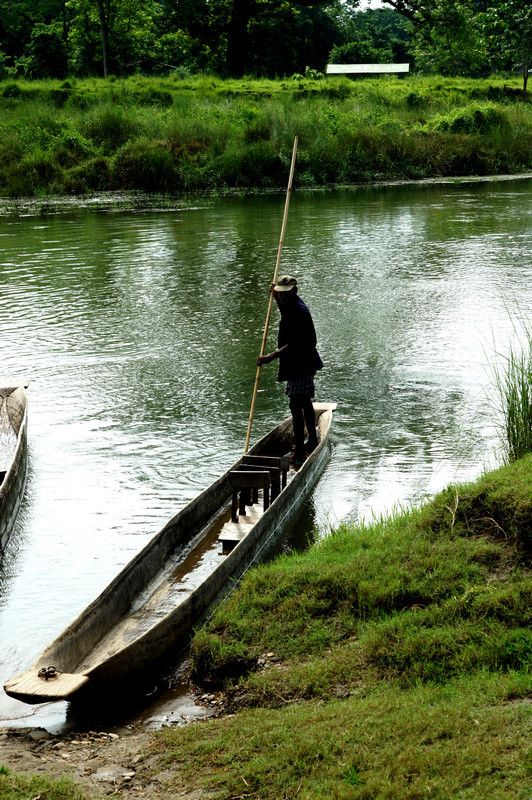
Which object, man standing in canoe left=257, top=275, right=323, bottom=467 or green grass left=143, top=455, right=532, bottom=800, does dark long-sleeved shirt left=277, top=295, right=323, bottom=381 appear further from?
green grass left=143, top=455, right=532, bottom=800

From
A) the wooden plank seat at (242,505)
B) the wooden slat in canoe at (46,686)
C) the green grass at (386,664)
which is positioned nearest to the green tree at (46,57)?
the wooden plank seat at (242,505)

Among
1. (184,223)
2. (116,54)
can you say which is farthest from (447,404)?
(116,54)

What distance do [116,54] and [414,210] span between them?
2639 centimetres

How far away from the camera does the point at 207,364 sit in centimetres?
1273

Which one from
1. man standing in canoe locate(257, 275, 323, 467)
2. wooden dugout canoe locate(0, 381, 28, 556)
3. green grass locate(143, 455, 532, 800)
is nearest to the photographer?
green grass locate(143, 455, 532, 800)

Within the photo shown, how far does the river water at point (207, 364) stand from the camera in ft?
26.2

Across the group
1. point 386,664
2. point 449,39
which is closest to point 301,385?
point 386,664

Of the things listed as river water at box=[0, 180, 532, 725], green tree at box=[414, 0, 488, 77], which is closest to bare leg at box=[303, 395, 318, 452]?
river water at box=[0, 180, 532, 725]

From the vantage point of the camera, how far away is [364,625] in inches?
208

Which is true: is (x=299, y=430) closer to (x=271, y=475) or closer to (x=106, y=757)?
(x=271, y=475)

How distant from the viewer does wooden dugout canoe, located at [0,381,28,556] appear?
754cm

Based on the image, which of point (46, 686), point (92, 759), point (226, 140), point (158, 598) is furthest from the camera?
point (226, 140)

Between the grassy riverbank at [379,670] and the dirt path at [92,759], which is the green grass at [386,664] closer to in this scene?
the grassy riverbank at [379,670]

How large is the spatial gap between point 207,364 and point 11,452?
13.3 ft
